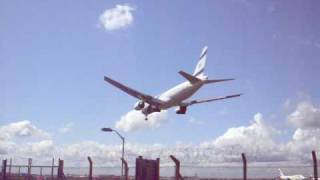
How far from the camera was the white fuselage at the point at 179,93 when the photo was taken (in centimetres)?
4247

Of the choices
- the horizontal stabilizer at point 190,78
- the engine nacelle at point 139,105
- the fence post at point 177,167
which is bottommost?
the fence post at point 177,167

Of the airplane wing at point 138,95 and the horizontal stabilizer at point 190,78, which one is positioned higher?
the horizontal stabilizer at point 190,78

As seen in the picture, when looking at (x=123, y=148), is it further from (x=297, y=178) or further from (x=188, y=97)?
(x=297, y=178)

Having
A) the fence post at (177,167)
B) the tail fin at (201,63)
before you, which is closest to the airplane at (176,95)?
the tail fin at (201,63)

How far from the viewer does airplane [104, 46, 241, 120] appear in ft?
137

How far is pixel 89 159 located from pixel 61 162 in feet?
13.5

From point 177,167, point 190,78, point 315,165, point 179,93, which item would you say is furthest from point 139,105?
point 315,165

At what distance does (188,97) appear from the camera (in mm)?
44000

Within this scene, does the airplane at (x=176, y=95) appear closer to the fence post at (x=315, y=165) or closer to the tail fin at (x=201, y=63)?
the tail fin at (x=201, y=63)

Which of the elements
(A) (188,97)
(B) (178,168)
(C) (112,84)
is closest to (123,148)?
(C) (112,84)

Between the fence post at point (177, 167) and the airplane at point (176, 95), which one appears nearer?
the fence post at point (177, 167)

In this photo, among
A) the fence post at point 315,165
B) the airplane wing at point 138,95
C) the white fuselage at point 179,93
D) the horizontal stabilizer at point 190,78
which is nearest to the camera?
the fence post at point 315,165

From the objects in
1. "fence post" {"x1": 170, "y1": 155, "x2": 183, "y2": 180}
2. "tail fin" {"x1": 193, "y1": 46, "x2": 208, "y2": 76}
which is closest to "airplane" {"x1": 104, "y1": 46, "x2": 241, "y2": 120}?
"tail fin" {"x1": 193, "y1": 46, "x2": 208, "y2": 76}

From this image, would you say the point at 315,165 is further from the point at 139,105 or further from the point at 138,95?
the point at 139,105
